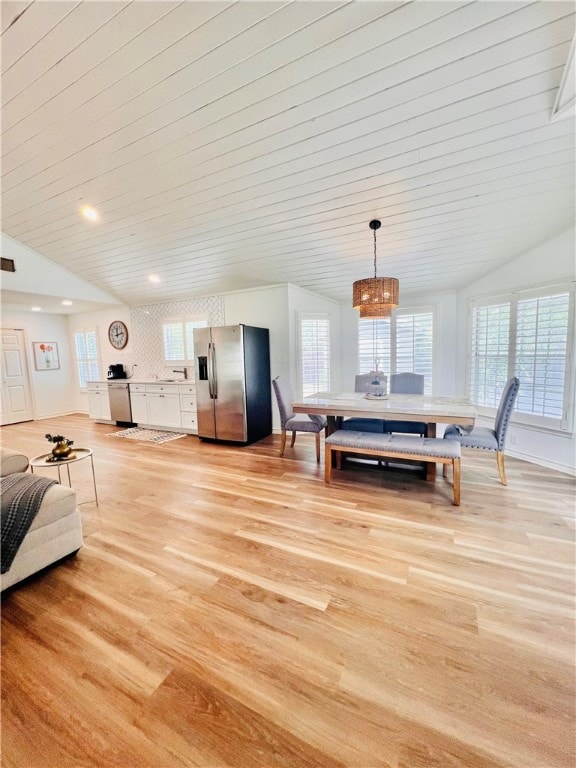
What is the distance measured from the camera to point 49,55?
83.5 inches

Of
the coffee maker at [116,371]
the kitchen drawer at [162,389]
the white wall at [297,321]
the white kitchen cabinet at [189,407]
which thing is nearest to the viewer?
the white wall at [297,321]

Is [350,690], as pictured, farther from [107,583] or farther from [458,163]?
[458,163]

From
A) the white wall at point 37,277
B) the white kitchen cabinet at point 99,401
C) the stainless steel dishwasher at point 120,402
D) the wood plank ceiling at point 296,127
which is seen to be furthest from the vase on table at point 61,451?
the white kitchen cabinet at point 99,401

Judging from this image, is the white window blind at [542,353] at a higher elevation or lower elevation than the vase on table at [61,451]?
higher

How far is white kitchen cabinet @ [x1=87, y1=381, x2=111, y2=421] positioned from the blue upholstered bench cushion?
5.31m

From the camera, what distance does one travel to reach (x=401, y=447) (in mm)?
2932

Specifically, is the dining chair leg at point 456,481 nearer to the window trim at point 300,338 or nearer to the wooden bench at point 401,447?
the wooden bench at point 401,447

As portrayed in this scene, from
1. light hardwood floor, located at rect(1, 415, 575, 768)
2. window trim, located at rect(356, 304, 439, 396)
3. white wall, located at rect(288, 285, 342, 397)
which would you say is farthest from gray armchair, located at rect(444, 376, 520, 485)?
white wall, located at rect(288, 285, 342, 397)

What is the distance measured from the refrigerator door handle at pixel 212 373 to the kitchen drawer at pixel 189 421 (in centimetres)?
84

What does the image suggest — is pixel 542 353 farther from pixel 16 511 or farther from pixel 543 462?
pixel 16 511

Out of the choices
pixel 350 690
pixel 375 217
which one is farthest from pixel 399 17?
pixel 350 690

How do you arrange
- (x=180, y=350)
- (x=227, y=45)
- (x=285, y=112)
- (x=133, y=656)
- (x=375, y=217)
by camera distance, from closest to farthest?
(x=133, y=656), (x=227, y=45), (x=285, y=112), (x=375, y=217), (x=180, y=350)

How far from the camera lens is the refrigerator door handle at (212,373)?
4.70 meters

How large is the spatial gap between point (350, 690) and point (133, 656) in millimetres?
989
